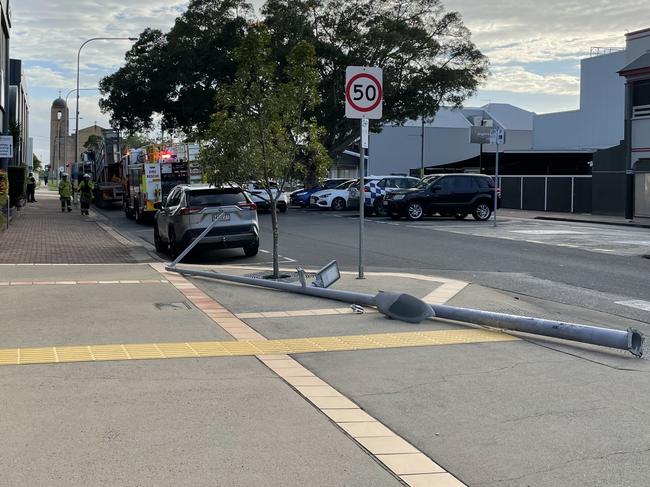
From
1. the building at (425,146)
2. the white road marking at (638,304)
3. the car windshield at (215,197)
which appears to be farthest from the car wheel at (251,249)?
the building at (425,146)

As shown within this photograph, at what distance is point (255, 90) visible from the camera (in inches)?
491

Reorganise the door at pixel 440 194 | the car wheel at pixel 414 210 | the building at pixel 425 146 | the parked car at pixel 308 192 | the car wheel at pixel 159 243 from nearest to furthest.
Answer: the car wheel at pixel 159 243 → the car wheel at pixel 414 210 → the door at pixel 440 194 → the parked car at pixel 308 192 → the building at pixel 425 146

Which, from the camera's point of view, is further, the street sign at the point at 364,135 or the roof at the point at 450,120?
the roof at the point at 450,120

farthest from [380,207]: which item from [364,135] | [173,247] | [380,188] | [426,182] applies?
[364,135]

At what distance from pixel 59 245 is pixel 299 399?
14538mm

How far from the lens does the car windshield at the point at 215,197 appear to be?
16.2 metres

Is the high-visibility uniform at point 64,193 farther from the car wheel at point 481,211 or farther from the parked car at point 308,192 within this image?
the car wheel at point 481,211

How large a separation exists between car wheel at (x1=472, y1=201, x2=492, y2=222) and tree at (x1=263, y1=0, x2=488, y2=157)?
12156 mm

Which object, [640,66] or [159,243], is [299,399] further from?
[640,66]

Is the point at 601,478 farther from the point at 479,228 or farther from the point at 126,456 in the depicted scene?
the point at 479,228

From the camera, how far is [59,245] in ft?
62.6

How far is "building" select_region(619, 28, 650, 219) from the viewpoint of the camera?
31016 mm

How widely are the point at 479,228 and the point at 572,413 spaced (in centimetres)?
2074

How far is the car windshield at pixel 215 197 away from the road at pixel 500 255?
3.86ft
